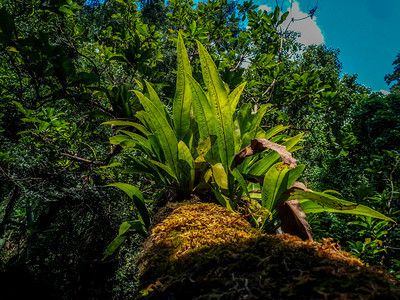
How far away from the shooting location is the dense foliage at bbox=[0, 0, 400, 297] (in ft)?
3.02

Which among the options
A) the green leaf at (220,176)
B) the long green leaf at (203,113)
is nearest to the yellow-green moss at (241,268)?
the green leaf at (220,176)

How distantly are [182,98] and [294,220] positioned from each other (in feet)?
2.30

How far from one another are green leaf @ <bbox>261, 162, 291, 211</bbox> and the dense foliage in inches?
1.0

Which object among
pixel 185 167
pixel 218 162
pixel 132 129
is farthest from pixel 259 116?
pixel 132 129

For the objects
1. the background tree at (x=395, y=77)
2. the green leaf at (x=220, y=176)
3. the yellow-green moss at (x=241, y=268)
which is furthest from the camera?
the background tree at (x=395, y=77)

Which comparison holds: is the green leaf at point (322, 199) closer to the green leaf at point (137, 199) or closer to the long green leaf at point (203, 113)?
the long green leaf at point (203, 113)

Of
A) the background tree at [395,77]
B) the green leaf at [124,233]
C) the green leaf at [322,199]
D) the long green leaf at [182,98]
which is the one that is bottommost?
the green leaf at [124,233]

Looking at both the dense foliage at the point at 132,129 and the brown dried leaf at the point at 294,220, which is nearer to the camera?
the brown dried leaf at the point at 294,220

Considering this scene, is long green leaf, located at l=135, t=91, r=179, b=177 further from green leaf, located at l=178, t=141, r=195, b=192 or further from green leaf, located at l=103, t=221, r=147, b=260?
green leaf, located at l=103, t=221, r=147, b=260

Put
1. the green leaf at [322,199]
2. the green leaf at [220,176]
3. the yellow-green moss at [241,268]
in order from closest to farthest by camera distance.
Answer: the yellow-green moss at [241,268] < the green leaf at [322,199] < the green leaf at [220,176]

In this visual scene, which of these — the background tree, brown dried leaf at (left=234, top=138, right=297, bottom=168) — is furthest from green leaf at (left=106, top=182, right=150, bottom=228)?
the background tree

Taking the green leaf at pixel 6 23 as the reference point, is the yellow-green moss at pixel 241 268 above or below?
below

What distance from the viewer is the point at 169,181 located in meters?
0.95

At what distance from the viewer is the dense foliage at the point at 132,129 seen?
36.2 inches
